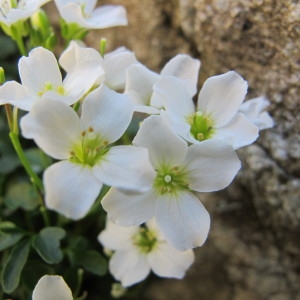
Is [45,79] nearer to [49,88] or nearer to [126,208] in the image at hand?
[49,88]

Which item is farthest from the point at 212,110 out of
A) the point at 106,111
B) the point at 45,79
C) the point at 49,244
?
the point at 49,244

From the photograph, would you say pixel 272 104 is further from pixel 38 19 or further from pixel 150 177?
pixel 38 19

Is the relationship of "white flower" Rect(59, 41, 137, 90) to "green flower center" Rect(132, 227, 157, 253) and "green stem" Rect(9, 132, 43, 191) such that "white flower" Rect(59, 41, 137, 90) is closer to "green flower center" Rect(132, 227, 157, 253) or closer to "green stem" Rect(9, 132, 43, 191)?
"green stem" Rect(9, 132, 43, 191)

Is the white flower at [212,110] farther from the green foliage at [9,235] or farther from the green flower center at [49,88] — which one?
the green foliage at [9,235]

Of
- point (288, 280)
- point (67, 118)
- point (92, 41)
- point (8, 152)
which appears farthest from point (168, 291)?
point (67, 118)

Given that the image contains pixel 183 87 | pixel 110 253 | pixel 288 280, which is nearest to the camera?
pixel 183 87

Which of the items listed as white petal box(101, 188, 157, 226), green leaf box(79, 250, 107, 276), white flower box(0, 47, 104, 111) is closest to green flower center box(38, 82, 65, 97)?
white flower box(0, 47, 104, 111)
